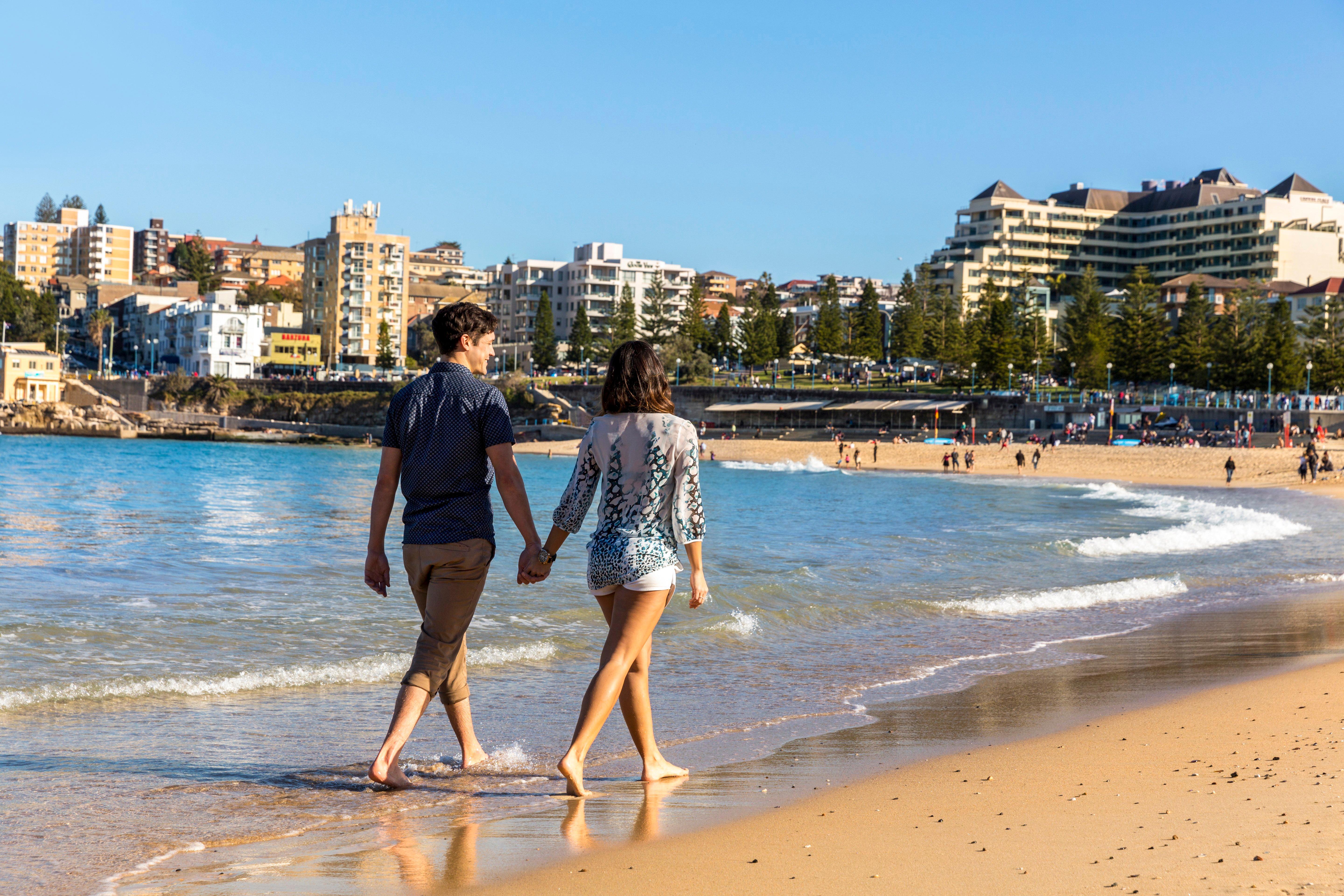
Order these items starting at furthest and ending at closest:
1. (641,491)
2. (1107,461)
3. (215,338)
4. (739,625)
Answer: (215,338)
(1107,461)
(739,625)
(641,491)

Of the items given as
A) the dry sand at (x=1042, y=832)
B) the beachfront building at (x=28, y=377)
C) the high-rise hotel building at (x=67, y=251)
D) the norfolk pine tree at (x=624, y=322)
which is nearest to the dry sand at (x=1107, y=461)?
the norfolk pine tree at (x=624, y=322)

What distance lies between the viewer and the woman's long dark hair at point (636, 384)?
398 centimetres

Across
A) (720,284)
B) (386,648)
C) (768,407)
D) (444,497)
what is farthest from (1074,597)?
(720,284)

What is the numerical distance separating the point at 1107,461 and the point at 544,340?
5702cm

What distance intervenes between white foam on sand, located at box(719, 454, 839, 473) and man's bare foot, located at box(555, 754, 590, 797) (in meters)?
49.5

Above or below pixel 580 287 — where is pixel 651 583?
below

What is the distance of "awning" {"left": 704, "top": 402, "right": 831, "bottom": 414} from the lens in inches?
2913

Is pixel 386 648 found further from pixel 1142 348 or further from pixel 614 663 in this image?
pixel 1142 348

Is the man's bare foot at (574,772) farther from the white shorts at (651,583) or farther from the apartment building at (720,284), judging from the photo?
the apartment building at (720,284)

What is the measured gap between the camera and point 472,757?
4641mm

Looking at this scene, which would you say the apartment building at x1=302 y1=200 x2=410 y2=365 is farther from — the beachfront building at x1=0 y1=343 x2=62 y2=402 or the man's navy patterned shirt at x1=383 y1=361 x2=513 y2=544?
the man's navy patterned shirt at x1=383 y1=361 x2=513 y2=544

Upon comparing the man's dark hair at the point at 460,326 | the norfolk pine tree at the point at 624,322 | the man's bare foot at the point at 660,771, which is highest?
the norfolk pine tree at the point at 624,322

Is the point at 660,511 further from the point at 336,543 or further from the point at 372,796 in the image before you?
the point at 336,543

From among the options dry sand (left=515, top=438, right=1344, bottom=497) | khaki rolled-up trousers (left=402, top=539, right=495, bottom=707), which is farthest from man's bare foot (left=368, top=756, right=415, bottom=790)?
dry sand (left=515, top=438, right=1344, bottom=497)
